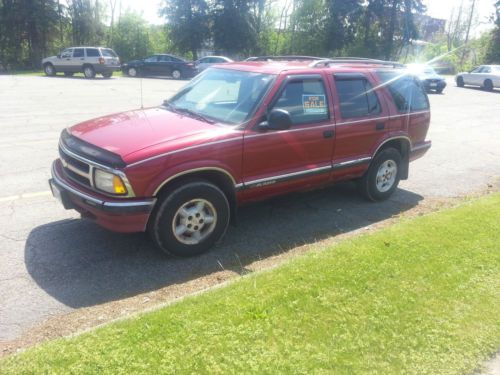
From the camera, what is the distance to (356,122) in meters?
5.74

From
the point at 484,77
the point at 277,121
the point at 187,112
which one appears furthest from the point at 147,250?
the point at 484,77

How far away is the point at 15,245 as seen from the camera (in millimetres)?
4590

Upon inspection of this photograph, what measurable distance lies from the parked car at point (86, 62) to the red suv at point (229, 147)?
2419 cm

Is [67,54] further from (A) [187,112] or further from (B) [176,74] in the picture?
(A) [187,112]

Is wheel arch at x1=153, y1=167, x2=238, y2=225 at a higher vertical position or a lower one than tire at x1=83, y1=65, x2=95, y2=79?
higher

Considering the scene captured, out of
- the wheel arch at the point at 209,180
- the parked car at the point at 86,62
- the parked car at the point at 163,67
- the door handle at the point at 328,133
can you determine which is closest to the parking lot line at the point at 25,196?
the wheel arch at the point at 209,180

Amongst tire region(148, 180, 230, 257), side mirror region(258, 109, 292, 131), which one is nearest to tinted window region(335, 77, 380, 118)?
side mirror region(258, 109, 292, 131)

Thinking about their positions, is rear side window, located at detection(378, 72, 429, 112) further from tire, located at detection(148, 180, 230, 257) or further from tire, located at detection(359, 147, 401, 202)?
tire, located at detection(148, 180, 230, 257)

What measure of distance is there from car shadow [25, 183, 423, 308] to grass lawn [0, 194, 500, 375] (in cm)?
72

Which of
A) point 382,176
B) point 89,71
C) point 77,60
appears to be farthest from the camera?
point 77,60

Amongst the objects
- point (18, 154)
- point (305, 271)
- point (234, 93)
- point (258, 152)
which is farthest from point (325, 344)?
point (18, 154)

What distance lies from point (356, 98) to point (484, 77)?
27.1 meters

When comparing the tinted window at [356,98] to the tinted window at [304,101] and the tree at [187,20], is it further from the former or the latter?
Result: the tree at [187,20]

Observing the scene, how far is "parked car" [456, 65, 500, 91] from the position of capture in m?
28.3
